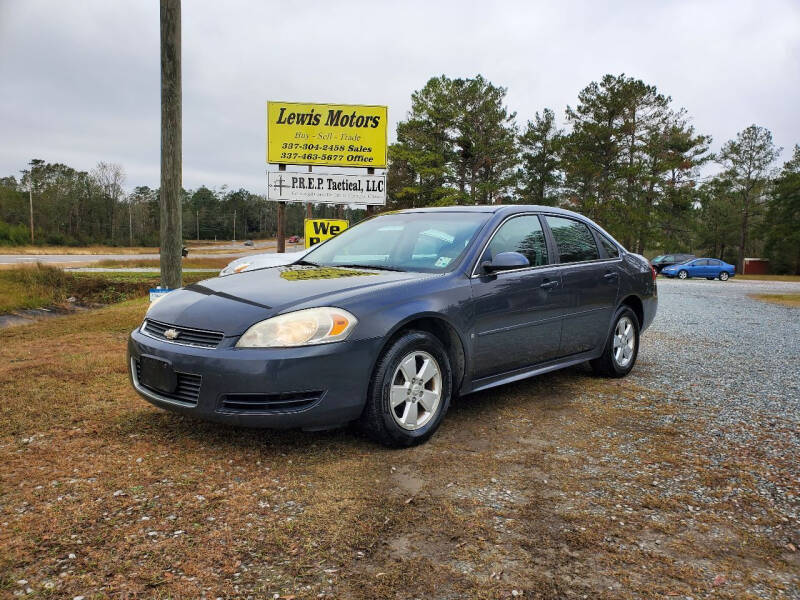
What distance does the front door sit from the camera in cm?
388

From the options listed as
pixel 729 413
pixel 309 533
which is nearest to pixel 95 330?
pixel 309 533

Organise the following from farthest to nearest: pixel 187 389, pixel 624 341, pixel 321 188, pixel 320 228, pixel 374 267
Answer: pixel 321 188
pixel 320 228
pixel 624 341
pixel 374 267
pixel 187 389

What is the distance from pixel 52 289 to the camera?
482 inches

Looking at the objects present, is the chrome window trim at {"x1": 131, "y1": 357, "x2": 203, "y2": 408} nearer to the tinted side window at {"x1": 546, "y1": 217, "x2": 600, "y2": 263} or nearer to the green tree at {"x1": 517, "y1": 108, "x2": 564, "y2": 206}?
the tinted side window at {"x1": 546, "y1": 217, "x2": 600, "y2": 263}

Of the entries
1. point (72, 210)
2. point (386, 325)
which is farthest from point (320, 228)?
point (72, 210)

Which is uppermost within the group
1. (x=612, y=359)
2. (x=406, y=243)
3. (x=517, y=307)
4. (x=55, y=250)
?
(x=406, y=243)

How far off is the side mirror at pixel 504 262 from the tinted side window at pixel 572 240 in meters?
0.98

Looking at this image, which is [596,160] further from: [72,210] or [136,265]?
[72,210]

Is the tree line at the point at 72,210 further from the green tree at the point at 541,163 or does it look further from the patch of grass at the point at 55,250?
the green tree at the point at 541,163

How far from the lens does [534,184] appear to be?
52.3 meters

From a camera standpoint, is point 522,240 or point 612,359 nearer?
point 522,240

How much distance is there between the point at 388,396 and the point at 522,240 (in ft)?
6.09

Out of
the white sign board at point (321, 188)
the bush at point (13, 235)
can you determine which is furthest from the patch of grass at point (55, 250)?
the white sign board at point (321, 188)

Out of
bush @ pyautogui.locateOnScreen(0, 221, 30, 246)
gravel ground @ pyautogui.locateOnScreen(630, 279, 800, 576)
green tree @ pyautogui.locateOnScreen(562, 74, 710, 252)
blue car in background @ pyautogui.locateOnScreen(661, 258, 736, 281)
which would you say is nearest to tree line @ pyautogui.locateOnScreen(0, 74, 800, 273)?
green tree @ pyautogui.locateOnScreen(562, 74, 710, 252)
